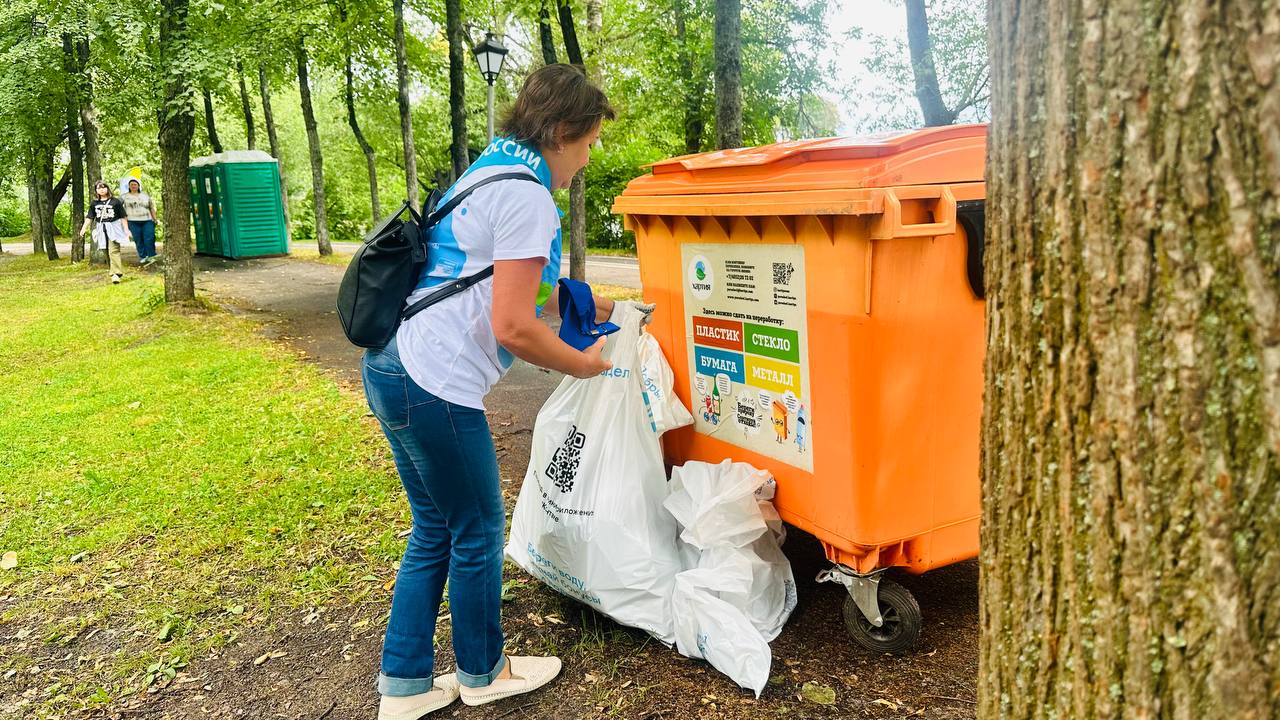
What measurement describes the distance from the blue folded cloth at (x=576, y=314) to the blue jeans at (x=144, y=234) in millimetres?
14749

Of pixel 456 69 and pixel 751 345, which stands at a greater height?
pixel 456 69

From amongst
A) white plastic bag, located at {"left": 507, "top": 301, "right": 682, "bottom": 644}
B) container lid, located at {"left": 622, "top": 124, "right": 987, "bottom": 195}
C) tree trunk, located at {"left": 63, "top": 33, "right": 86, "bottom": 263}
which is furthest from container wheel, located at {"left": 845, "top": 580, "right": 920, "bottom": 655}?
tree trunk, located at {"left": 63, "top": 33, "right": 86, "bottom": 263}

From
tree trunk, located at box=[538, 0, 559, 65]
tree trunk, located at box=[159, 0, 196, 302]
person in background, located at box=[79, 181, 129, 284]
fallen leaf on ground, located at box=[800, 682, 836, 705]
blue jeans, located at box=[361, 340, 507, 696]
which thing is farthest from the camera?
person in background, located at box=[79, 181, 129, 284]

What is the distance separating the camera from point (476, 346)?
2307 mm

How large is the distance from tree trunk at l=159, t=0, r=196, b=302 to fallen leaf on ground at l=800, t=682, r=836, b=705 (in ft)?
28.0

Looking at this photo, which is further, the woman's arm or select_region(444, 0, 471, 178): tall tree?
select_region(444, 0, 471, 178): tall tree

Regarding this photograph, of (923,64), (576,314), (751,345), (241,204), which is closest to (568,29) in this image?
(923,64)

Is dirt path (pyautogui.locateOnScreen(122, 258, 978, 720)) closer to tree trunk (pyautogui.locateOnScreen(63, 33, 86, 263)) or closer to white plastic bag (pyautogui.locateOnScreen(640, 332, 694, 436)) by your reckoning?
white plastic bag (pyautogui.locateOnScreen(640, 332, 694, 436))

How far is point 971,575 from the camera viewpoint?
10.9ft

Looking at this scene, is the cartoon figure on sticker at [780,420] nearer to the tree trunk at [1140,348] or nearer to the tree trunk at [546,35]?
the tree trunk at [1140,348]

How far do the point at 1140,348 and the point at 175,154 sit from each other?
10307 mm

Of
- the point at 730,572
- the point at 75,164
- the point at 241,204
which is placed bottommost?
the point at 730,572

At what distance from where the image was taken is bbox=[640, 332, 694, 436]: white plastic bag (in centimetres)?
305

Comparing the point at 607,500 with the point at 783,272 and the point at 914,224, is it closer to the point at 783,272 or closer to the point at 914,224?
the point at 783,272
